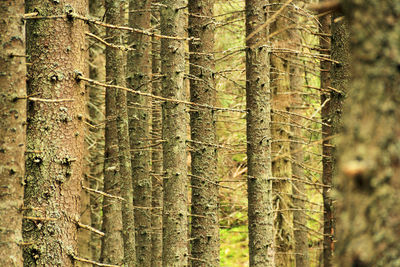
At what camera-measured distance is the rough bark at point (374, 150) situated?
5.42ft

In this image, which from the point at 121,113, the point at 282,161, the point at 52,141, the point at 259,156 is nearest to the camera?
the point at 52,141

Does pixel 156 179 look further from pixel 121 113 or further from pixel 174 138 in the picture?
pixel 174 138

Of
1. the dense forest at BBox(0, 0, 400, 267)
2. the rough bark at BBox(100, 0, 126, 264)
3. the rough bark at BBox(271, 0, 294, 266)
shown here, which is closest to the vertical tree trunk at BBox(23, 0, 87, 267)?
the dense forest at BBox(0, 0, 400, 267)

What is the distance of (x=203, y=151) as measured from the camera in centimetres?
827

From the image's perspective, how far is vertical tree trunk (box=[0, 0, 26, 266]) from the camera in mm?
3779

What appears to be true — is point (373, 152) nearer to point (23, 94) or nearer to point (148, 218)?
point (23, 94)

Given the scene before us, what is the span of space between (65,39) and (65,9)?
29cm

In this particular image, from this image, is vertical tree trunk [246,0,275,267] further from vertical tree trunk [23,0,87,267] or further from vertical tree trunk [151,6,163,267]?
vertical tree trunk [23,0,87,267]

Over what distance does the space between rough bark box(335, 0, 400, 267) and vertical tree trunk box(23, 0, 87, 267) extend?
3234 millimetres

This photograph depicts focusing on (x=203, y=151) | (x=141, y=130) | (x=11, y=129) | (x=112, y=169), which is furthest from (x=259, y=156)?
(x=11, y=129)

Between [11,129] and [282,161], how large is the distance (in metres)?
7.17

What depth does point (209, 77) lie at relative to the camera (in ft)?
27.7

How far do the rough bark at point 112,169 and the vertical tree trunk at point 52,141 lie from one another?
15.7 feet

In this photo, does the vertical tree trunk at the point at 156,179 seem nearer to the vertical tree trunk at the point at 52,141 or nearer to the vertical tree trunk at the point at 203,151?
the vertical tree trunk at the point at 203,151
